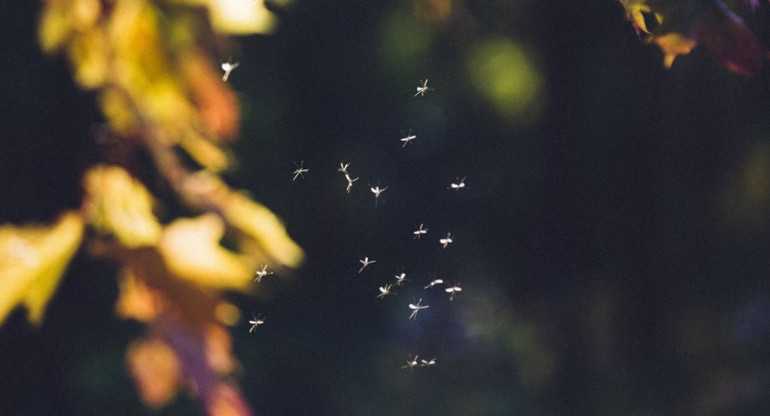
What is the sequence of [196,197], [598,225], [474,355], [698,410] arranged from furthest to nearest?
[474,355]
[598,225]
[698,410]
[196,197]

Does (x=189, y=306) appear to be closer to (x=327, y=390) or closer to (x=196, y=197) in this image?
(x=196, y=197)

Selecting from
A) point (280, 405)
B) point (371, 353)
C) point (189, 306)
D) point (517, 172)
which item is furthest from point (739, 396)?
point (189, 306)

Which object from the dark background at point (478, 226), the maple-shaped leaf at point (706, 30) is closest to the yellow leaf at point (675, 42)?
the maple-shaped leaf at point (706, 30)

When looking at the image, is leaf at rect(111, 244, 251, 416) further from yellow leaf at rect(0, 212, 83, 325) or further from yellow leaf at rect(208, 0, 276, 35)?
yellow leaf at rect(208, 0, 276, 35)

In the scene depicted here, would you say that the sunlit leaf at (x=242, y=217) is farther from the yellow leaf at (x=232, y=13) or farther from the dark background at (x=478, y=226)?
the dark background at (x=478, y=226)

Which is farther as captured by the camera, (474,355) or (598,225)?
(474,355)

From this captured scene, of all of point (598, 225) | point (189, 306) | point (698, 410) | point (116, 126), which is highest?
point (598, 225)

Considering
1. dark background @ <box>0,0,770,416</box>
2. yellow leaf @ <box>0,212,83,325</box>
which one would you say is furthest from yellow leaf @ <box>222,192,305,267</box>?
dark background @ <box>0,0,770,416</box>
